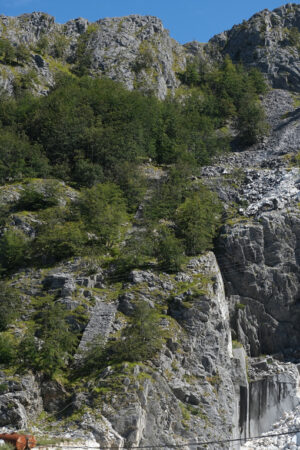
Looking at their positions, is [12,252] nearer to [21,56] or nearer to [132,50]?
[21,56]

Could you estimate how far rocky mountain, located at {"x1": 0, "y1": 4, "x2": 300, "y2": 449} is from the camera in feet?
83.0

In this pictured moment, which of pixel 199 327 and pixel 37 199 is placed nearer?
pixel 199 327

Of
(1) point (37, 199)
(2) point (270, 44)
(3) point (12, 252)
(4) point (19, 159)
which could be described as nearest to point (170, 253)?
(3) point (12, 252)

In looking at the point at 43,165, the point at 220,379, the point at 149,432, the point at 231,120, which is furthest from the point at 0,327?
the point at 231,120

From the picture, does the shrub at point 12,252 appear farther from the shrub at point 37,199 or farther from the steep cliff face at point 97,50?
the steep cliff face at point 97,50

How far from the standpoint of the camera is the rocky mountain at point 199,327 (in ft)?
83.0

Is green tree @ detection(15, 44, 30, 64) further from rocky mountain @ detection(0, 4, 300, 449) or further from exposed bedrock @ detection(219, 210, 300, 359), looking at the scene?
exposed bedrock @ detection(219, 210, 300, 359)

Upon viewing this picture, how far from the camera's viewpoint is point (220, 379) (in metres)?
29.6

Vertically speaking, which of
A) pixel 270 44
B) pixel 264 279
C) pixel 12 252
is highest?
pixel 270 44

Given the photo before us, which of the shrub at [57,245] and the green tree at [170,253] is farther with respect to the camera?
the shrub at [57,245]

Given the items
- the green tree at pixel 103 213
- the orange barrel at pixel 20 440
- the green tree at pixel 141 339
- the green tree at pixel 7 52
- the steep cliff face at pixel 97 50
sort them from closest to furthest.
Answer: the orange barrel at pixel 20 440 < the green tree at pixel 141 339 < the green tree at pixel 103 213 < the green tree at pixel 7 52 < the steep cliff face at pixel 97 50

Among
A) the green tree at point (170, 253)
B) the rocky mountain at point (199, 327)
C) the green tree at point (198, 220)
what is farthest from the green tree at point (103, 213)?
the green tree at point (198, 220)

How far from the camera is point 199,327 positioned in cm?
3086

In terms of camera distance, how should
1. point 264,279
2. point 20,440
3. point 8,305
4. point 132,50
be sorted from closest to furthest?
point 20,440, point 8,305, point 264,279, point 132,50
